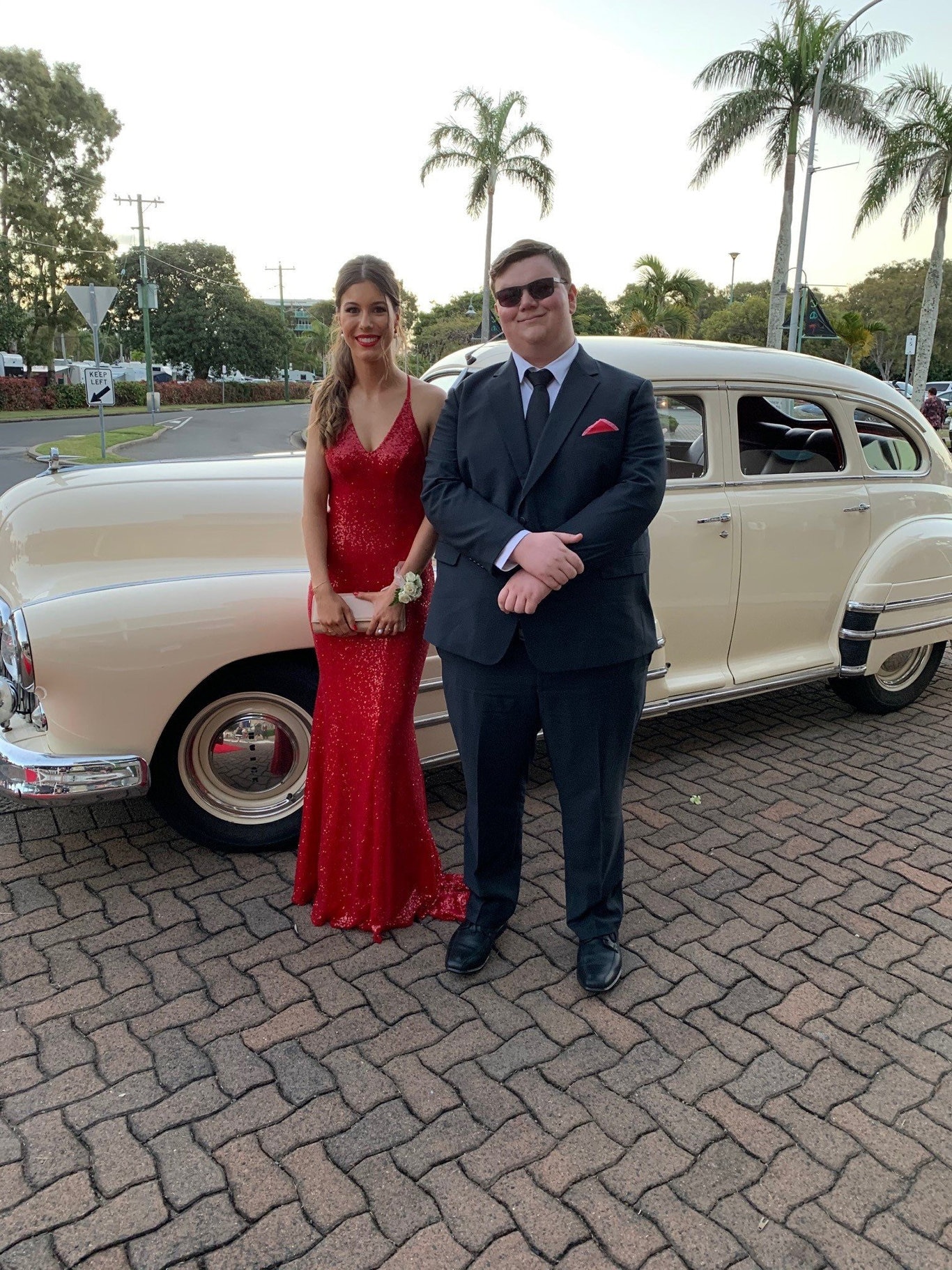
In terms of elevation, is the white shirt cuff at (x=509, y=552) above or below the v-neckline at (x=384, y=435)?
below

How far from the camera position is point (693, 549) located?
12.5 ft

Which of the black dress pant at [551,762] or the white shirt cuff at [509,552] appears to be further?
the black dress pant at [551,762]

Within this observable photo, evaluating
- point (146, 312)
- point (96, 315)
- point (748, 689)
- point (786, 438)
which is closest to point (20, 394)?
point (146, 312)

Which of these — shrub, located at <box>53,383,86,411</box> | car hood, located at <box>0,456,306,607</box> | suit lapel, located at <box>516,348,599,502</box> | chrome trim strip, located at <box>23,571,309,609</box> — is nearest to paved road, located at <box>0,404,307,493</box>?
shrub, located at <box>53,383,86,411</box>

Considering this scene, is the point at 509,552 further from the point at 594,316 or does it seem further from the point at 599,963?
the point at 594,316

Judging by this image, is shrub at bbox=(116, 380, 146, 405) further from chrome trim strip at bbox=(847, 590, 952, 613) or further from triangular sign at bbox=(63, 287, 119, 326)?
chrome trim strip at bbox=(847, 590, 952, 613)

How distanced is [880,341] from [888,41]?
3403 cm

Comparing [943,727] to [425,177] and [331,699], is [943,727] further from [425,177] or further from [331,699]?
[425,177]

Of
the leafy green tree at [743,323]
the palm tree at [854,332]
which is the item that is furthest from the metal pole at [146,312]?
the leafy green tree at [743,323]

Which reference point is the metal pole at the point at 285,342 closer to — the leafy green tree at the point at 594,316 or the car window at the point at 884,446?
the leafy green tree at the point at 594,316

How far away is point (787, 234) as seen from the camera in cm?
2522

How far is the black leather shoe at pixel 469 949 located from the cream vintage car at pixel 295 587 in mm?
782

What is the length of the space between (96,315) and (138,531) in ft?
38.0

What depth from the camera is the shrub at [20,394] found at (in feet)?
113
